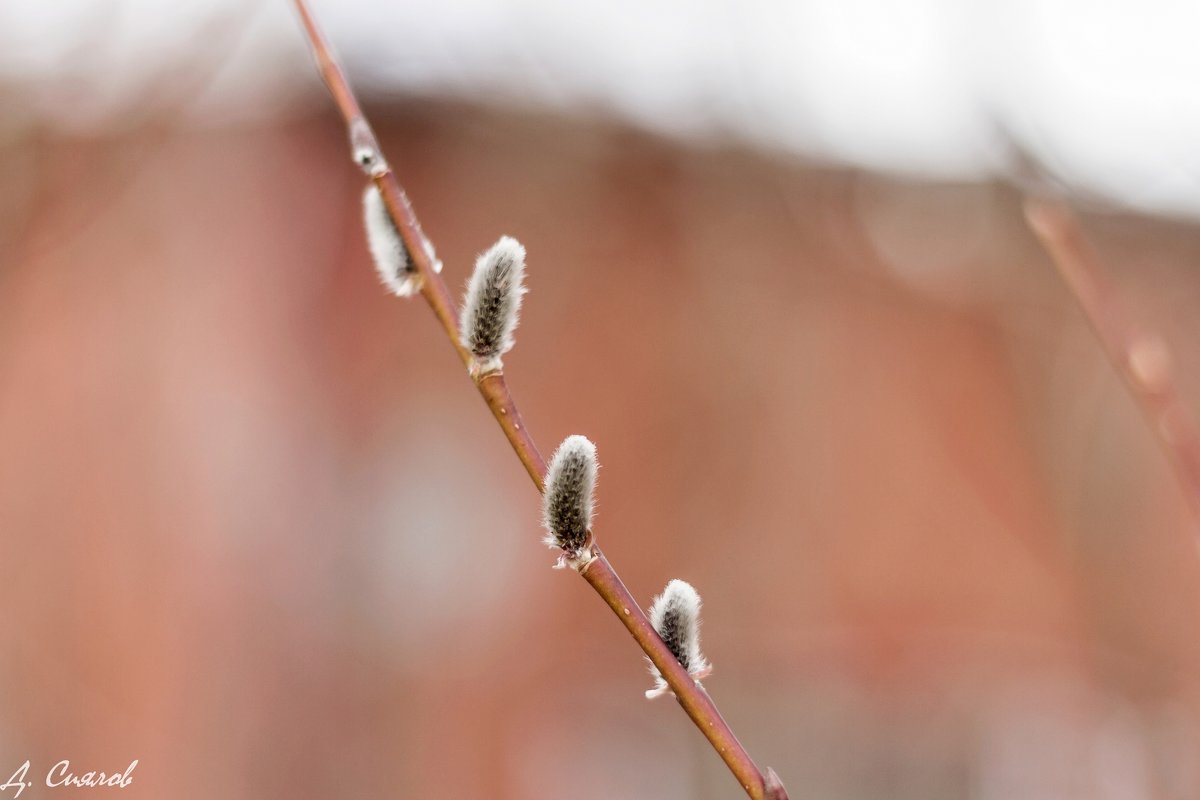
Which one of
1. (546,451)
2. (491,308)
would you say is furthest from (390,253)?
(546,451)

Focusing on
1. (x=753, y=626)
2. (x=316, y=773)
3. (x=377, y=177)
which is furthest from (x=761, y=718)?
(x=377, y=177)

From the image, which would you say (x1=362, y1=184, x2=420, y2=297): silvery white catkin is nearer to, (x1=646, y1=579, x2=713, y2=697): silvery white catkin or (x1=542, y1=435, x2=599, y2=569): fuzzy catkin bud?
(x1=542, y1=435, x2=599, y2=569): fuzzy catkin bud

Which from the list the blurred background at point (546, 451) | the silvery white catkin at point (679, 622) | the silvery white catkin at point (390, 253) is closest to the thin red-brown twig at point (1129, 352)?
the silvery white catkin at point (679, 622)

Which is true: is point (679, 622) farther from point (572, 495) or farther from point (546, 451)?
point (546, 451)

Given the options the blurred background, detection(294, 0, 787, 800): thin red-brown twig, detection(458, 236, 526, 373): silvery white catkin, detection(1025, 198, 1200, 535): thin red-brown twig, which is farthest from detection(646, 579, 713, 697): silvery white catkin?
the blurred background

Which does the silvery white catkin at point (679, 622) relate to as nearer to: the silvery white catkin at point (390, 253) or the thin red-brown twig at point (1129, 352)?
the silvery white catkin at point (390, 253)

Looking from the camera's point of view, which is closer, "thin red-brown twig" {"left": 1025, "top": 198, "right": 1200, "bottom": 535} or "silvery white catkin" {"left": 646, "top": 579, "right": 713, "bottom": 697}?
"silvery white catkin" {"left": 646, "top": 579, "right": 713, "bottom": 697}
